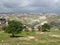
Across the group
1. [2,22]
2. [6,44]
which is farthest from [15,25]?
[2,22]

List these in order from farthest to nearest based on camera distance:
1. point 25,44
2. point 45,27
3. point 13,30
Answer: point 45,27
point 13,30
point 25,44

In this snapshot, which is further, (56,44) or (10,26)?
(10,26)

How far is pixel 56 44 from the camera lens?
2116 inches

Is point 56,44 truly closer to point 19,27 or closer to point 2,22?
point 19,27

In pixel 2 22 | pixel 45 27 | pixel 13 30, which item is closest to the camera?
pixel 13 30

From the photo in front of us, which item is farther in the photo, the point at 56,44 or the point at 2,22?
the point at 2,22

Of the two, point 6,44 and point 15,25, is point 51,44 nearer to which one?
point 6,44

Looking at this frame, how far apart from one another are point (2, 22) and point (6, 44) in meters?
84.6

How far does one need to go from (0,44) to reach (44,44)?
10.5 m

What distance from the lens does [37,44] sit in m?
53.2

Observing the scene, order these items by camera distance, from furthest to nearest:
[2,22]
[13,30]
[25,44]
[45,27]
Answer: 1. [2,22]
2. [45,27]
3. [13,30]
4. [25,44]

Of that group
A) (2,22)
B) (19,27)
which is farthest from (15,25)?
(2,22)

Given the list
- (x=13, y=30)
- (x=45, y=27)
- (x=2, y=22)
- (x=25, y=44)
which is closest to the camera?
(x=25, y=44)

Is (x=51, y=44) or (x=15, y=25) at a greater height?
(x=15, y=25)
